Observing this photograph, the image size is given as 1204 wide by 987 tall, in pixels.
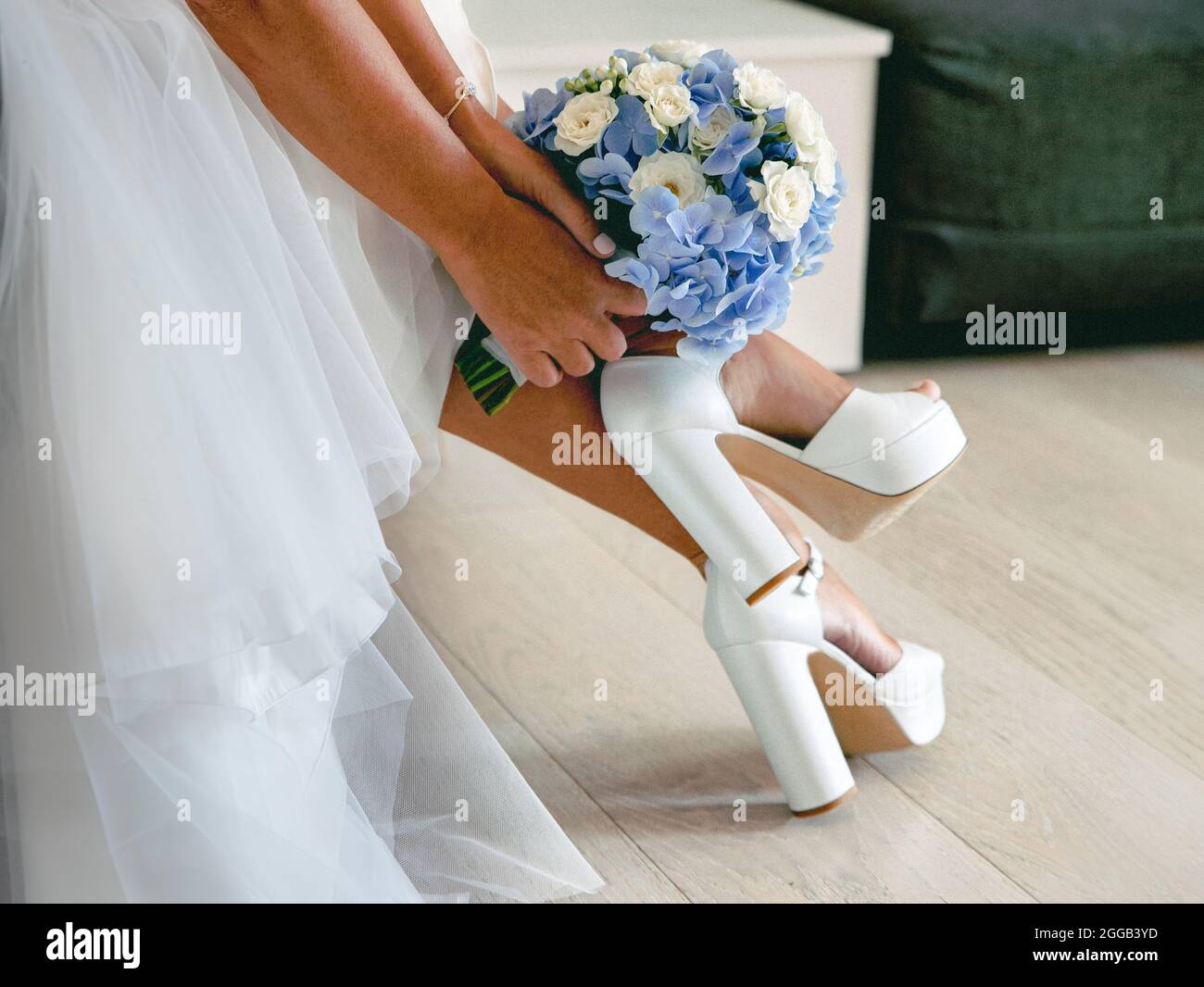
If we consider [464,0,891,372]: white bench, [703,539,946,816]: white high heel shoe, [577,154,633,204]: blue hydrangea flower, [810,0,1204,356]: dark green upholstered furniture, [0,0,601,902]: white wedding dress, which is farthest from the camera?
[810,0,1204,356]: dark green upholstered furniture

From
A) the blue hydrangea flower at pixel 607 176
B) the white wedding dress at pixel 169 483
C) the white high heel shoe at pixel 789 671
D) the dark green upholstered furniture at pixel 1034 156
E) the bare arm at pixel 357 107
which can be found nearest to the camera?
the white wedding dress at pixel 169 483

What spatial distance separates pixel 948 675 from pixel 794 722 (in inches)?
10.8

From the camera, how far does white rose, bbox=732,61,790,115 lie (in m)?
0.89

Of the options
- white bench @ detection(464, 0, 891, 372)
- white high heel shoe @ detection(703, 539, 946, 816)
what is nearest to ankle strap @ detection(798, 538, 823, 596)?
white high heel shoe @ detection(703, 539, 946, 816)

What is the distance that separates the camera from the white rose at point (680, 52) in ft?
3.02

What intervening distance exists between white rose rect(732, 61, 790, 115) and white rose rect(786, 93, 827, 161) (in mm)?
11

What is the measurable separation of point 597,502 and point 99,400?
1.44 ft

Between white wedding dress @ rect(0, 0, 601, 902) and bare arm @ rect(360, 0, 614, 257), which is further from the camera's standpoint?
bare arm @ rect(360, 0, 614, 257)

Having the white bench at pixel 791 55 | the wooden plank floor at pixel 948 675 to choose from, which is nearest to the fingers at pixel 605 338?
the wooden plank floor at pixel 948 675

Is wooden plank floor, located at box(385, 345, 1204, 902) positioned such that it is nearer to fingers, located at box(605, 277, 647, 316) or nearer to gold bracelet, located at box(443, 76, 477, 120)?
fingers, located at box(605, 277, 647, 316)

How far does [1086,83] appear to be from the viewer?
1.82m

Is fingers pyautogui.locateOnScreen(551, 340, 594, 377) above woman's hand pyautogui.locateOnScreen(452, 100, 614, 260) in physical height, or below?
below

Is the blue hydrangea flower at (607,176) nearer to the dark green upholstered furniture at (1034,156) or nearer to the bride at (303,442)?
the bride at (303,442)

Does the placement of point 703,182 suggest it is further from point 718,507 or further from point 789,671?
point 789,671
